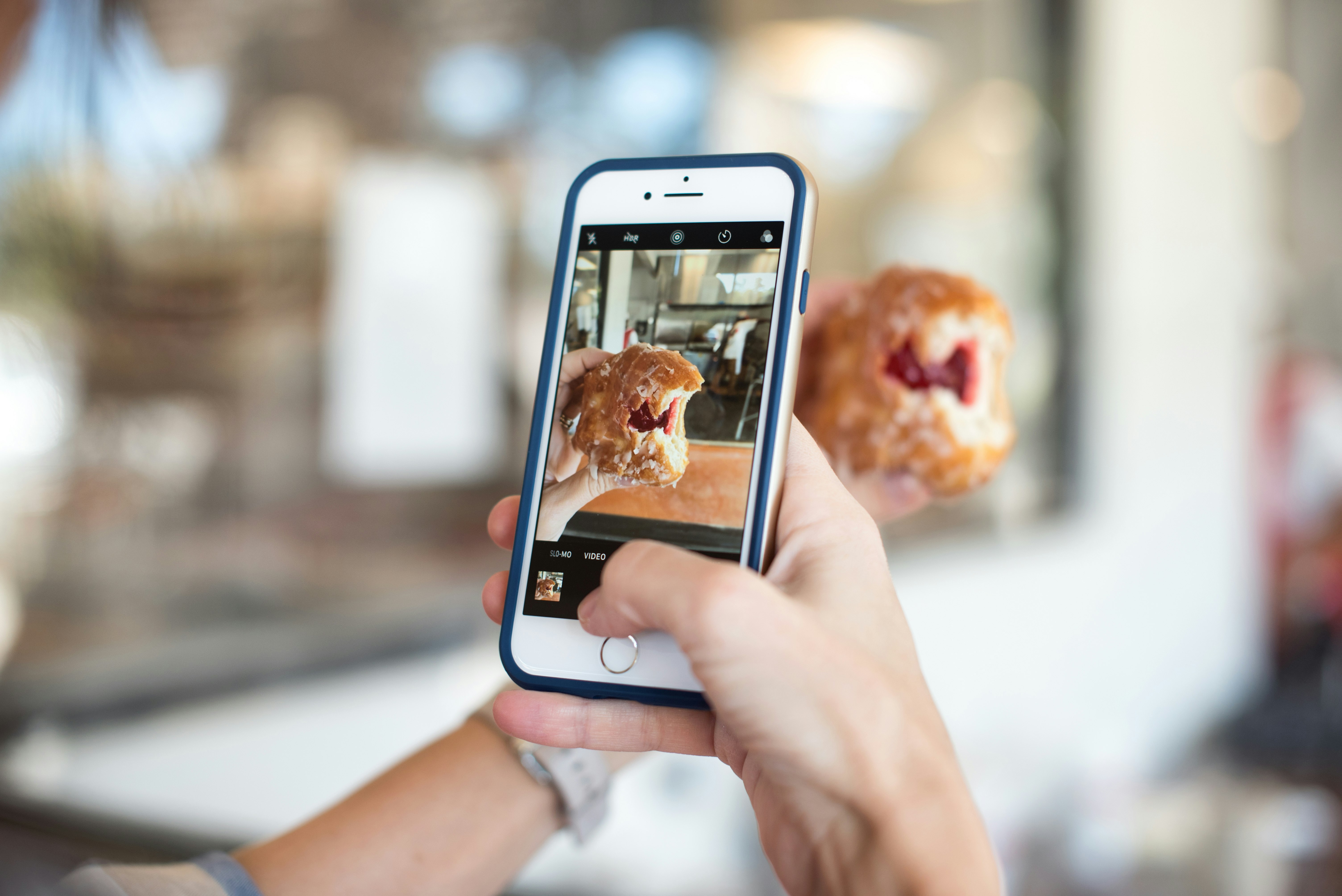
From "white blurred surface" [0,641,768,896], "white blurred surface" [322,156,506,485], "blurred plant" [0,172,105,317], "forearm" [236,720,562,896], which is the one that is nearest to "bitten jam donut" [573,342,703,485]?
"forearm" [236,720,562,896]

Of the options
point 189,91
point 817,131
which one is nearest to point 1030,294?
point 817,131

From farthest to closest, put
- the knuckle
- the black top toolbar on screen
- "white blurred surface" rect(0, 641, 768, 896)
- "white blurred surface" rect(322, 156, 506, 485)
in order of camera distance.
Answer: "white blurred surface" rect(322, 156, 506, 485), "white blurred surface" rect(0, 641, 768, 896), the black top toolbar on screen, the knuckle

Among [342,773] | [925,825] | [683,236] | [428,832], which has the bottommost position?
[342,773]

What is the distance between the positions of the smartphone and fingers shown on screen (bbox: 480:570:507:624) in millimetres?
18

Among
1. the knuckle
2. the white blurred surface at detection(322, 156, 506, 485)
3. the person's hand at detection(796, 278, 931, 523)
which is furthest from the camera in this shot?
the white blurred surface at detection(322, 156, 506, 485)

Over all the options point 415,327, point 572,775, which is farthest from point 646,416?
point 415,327

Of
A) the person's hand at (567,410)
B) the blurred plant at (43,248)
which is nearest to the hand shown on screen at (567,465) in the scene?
the person's hand at (567,410)

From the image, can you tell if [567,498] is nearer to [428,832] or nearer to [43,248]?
[428,832]

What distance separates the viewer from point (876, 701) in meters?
0.33

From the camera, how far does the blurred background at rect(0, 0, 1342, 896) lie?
41.1 inches

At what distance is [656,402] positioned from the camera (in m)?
0.39

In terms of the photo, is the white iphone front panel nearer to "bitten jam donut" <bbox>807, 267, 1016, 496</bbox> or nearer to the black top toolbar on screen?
the black top toolbar on screen

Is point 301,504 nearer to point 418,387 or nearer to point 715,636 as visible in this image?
point 418,387

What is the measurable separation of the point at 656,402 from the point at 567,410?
0.16 ft
